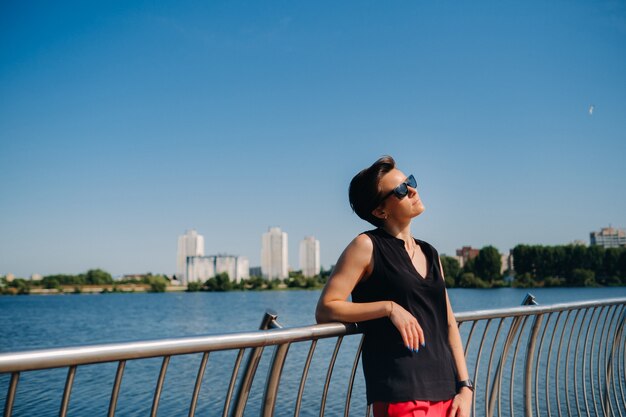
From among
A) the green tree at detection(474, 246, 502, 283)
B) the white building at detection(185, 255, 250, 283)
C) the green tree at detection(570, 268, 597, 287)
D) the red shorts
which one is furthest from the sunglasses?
the white building at detection(185, 255, 250, 283)

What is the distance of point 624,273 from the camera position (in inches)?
3816

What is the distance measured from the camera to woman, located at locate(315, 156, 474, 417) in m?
2.32

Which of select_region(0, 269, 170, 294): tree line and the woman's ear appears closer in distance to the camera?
the woman's ear

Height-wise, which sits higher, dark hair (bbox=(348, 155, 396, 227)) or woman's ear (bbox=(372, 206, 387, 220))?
dark hair (bbox=(348, 155, 396, 227))

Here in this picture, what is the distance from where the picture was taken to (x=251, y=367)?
Answer: 2363mm

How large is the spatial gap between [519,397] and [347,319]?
13.3 metres

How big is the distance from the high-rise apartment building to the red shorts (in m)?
196

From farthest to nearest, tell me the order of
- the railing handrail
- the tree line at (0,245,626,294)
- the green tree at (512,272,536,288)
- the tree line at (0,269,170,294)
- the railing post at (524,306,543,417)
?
the tree line at (0,269,170,294) → the green tree at (512,272,536,288) → the tree line at (0,245,626,294) → the railing post at (524,306,543,417) → the railing handrail

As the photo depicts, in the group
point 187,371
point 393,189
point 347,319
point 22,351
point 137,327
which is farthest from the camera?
point 137,327

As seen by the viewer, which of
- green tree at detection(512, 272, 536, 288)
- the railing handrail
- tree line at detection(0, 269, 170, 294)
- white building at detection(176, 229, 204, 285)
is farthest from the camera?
white building at detection(176, 229, 204, 285)

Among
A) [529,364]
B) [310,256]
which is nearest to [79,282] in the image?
[310,256]

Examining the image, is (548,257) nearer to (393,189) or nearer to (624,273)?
(624,273)

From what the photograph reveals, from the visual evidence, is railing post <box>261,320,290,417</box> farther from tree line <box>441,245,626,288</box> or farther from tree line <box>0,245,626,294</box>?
tree line <box>441,245,626,288</box>

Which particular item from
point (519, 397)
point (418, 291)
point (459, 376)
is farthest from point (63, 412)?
point (519, 397)
